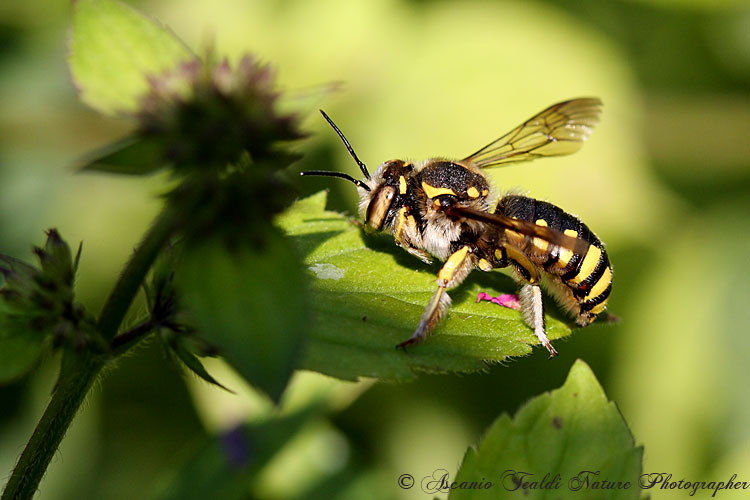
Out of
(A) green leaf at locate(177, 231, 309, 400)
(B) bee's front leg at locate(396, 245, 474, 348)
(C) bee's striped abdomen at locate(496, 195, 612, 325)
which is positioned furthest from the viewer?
(C) bee's striped abdomen at locate(496, 195, 612, 325)

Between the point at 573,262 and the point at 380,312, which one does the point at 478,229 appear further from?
the point at 380,312

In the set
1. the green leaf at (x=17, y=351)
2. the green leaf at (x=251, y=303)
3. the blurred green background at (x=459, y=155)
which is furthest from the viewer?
the blurred green background at (x=459, y=155)

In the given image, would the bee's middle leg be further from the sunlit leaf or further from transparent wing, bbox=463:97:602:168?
the sunlit leaf

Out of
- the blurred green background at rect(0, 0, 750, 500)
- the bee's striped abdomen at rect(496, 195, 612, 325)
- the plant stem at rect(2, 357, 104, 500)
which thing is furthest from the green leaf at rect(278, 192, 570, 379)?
the blurred green background at rect(0, 0, 750, 500)

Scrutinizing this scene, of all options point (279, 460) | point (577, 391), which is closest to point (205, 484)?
point (279, 460)

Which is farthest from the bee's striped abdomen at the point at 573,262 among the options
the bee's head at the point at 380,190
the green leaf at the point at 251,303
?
the green leaf at the point at 251,303

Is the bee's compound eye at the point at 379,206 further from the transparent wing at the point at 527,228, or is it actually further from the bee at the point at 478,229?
the transparent wing at the point at 527,228

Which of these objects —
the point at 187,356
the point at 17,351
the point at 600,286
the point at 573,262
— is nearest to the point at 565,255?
the point at 573,262
